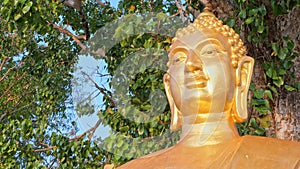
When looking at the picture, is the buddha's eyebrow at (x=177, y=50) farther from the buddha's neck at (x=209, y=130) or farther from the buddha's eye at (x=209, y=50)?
the buddha's neck at (x=209, y=130)

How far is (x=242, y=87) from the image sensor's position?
60.5 inches

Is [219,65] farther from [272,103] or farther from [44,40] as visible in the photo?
[44,40]

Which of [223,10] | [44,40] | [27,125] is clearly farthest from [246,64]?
[44,40]

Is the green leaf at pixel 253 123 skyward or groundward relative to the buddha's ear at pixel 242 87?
groundward

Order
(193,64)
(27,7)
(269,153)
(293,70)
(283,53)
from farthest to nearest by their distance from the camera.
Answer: (27,7), (293,70), (283,53), (193,64), (269,153)

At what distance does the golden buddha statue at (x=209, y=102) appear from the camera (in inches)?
54.5

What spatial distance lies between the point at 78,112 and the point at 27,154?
1.92m

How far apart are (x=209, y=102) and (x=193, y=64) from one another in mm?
106

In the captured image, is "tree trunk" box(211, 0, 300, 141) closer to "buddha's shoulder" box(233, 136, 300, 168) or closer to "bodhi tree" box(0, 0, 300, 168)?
"bodhi tree" box(0, 0, 300, 168)

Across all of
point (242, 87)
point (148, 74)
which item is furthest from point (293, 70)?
point (242, 87)

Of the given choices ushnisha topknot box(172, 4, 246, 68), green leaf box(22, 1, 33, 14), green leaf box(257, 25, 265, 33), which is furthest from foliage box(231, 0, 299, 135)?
green leaf box(22, 1, 33, 14)

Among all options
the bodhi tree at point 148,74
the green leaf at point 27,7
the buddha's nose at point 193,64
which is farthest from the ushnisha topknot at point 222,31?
the green leaf at point 27,7

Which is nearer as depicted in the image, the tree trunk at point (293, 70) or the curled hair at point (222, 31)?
the curled hair at point (222, 31)

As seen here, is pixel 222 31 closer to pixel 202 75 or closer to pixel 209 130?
pixel 202 75
